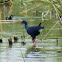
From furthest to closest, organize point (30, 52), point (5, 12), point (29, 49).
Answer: point (5, 12), point (29, 49), point (30, 52)

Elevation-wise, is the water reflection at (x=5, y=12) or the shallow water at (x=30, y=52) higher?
the water reflection at (x=5, y=12)

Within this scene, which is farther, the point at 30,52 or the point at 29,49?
the point at 29,49

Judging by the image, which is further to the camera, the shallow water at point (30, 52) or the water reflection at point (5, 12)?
the water reflection at point (5, 12)

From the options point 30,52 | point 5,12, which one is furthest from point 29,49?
point 5,12

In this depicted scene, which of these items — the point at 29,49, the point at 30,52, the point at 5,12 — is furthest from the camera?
the point at 5,12

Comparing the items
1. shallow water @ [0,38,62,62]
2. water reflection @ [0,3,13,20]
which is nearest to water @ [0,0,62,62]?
shallow water @ [0,38,62,62]

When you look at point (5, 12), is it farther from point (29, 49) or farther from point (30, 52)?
point (30, 52)

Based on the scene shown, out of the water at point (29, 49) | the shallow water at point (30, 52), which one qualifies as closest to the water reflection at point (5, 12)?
the water at point (29, 49)

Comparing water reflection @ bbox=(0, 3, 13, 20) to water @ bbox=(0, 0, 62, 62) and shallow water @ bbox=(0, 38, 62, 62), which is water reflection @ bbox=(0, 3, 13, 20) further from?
shallow water @ bbox=(0, 38, 62, 62)

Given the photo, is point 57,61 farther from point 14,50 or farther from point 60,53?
point 14,50

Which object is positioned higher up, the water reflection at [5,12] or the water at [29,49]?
the water reflection at [5,12]

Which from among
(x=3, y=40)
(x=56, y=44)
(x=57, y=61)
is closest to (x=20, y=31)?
(x=3, y=40)

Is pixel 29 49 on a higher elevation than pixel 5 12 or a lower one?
lower

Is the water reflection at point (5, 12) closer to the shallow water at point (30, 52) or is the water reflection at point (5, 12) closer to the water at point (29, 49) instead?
the water at point (29, 49)
